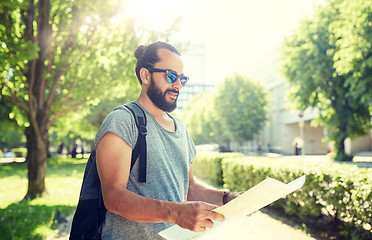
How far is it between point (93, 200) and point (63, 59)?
8532mm

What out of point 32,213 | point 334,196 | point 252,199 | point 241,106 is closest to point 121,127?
point 252,199

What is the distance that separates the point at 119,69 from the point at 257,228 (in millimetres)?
6302

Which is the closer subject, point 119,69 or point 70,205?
point 70,205

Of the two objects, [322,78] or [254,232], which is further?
[322,78]

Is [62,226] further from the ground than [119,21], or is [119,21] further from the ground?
[119,21]

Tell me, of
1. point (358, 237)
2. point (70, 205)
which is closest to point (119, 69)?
point (70, 205)

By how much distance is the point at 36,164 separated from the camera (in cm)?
A: 970

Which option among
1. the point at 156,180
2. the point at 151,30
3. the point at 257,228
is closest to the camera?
the point at 156,180

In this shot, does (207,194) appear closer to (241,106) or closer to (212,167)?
(212,167)

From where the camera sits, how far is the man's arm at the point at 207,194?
2.00 meters

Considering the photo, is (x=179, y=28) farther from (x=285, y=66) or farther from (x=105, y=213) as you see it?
(x=285, y=66)

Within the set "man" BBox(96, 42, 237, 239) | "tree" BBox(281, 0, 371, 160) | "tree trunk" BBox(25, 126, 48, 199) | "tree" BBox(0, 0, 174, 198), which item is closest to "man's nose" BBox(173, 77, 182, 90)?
"man" BBox(96, 42, 237, 239)

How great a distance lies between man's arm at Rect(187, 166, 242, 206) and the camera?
1996 mm

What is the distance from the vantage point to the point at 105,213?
5.01ft
